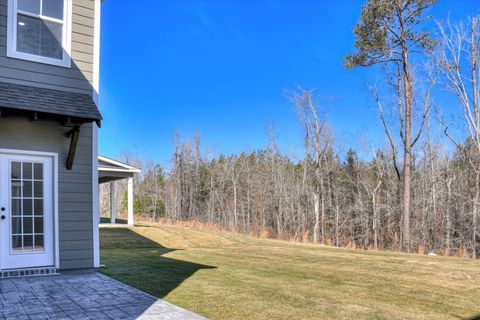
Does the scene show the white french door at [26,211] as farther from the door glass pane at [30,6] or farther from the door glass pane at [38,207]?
the door glass pane at [30,6]

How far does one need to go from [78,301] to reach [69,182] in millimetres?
2676

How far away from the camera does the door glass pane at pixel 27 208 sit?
5.99m

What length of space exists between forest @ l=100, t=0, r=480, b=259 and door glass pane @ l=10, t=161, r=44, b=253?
12850mm

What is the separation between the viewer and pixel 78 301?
14.2 ft

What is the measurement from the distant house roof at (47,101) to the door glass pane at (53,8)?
1.32 metres

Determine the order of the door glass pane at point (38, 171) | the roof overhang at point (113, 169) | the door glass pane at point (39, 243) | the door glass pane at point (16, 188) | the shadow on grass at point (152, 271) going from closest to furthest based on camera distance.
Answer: the shadow on grass at point (152, 271) → the door glass pane at point (16, 188) → the door glass pane at point (39, 243) → the door glass pane at point (38, 171) → the roof overhang at point (113, 169)

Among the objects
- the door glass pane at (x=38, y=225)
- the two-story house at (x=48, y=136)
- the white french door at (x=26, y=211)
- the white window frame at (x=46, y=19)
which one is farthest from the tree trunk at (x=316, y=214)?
the white window frame at (x=46, y=19)

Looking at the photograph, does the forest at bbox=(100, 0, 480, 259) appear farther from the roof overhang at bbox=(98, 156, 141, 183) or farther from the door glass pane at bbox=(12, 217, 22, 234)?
the door glass pane at bbox=(12, 217, 22, 234)

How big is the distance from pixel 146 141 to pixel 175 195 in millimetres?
8777

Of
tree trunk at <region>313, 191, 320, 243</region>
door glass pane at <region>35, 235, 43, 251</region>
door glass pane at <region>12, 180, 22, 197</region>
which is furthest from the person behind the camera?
tree trunk at <region>313, 191, 320, 243</region>

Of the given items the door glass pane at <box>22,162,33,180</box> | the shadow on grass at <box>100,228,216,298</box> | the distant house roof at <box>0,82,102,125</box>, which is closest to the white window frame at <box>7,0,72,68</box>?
the distant house roof at <box>0,82,102,125</box>

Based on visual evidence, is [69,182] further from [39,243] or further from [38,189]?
[39,243]

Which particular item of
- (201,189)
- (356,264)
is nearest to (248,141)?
(201,189)

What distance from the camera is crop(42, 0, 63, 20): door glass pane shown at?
6492 mm
